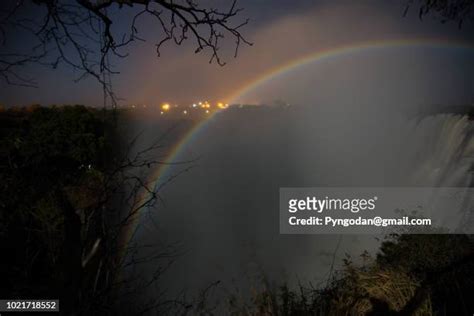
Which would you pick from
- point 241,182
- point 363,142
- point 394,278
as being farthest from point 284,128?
point 394,278

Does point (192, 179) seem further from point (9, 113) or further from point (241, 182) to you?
point (9, 113)

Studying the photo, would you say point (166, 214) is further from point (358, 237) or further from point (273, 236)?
point (358, 237)

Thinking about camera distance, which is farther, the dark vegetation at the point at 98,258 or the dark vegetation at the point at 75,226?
the dark vegetation at the point at 98,258

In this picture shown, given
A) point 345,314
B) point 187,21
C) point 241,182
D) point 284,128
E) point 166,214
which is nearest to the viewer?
point 187,21

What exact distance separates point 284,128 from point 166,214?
51.7 m

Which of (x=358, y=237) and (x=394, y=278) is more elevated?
(x=394, y=278)

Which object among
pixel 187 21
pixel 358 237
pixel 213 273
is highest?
pixel 187 21

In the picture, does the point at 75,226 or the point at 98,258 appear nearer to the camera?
the point at 75,226

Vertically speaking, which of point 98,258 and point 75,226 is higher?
point 75,226

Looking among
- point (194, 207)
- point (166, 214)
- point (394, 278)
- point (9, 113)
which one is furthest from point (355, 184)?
point (394, 278)

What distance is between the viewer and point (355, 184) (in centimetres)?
3959

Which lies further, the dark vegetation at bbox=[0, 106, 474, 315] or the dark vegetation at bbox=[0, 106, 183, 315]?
the dark vegetation at bbox=[0, 106, 474, 315]

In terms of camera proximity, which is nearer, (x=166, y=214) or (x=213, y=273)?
(x=213, y=273)

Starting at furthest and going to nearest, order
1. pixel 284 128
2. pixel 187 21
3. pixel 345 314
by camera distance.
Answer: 1. pixel 284 128
2. pixel 345 314
3. pixel 187 21
